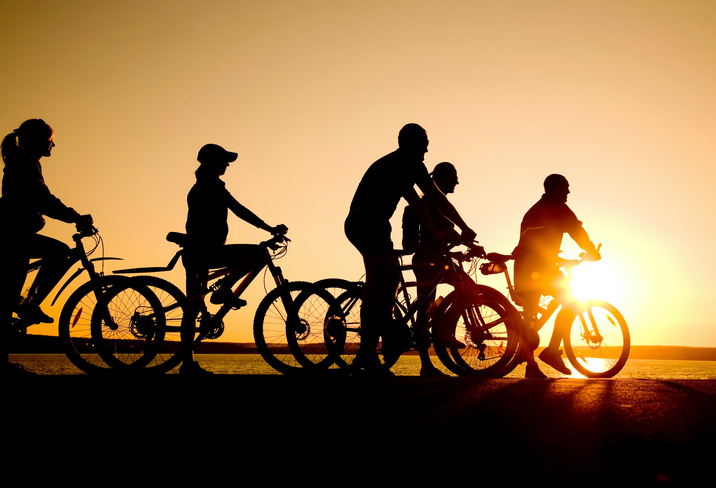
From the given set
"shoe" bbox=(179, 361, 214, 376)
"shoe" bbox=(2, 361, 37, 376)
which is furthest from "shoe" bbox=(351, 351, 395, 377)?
"shoe" bbox=(2, 361, 37, 376)

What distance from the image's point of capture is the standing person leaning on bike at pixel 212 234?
5.90 meters

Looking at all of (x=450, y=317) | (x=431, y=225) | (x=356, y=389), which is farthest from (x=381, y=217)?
(x=356, y=389)

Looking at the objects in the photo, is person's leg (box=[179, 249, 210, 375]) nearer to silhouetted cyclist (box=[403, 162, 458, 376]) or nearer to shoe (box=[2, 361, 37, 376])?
shoe (box=[2, 361, 37, 376])

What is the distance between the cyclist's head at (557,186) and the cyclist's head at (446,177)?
4.17 ft

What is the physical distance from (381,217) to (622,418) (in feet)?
9.14

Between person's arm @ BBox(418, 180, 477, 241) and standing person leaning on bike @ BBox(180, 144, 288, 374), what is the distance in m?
1.94

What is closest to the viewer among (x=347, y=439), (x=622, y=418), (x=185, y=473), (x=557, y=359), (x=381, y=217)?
(x=185, y=473)

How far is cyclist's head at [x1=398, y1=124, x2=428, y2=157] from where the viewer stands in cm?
541

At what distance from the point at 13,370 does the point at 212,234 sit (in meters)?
2.16

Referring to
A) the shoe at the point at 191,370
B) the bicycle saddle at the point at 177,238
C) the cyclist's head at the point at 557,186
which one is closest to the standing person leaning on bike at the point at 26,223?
the bicycle saddle at the point at 177,238

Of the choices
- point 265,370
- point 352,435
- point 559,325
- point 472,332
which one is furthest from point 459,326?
point 265,370

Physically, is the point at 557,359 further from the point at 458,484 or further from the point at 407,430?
the point at 458,484

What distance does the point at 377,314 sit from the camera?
17.8ft

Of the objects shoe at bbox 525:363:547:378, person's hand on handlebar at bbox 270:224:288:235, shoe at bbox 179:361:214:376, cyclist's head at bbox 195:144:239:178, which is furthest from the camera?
shoe at bbox 525:363:547:378
